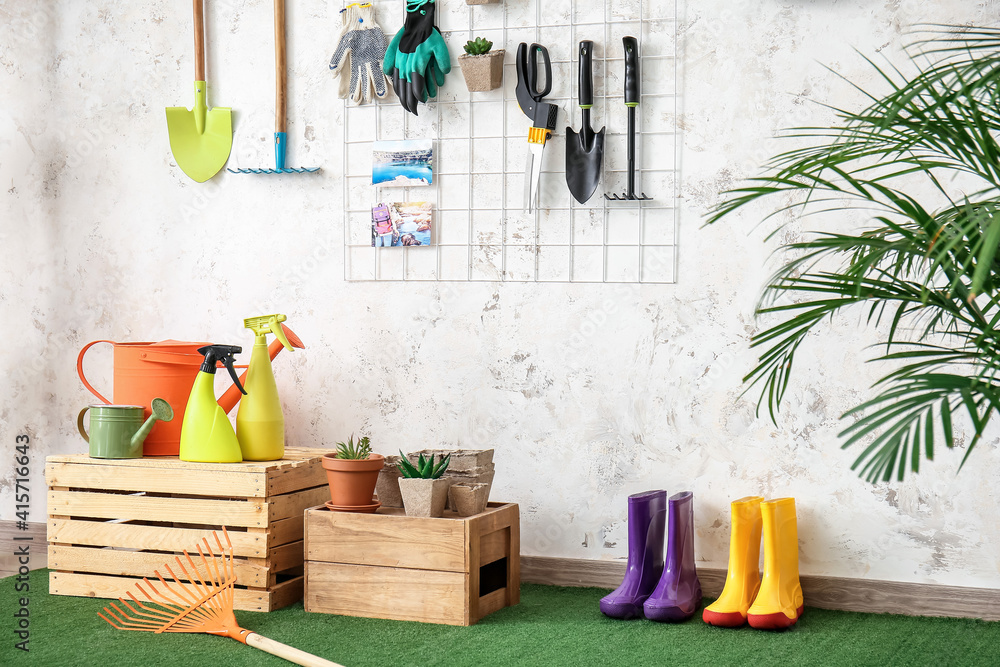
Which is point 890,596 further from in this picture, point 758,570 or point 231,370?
point 231,370

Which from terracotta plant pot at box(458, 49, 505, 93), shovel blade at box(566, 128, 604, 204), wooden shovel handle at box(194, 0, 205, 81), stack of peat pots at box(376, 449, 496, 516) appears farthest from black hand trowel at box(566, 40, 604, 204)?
wooden shovel handle at box(194, 0, 205, 81)

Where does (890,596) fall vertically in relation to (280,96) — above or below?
below

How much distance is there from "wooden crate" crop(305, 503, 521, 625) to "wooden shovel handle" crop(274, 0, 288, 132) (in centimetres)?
112

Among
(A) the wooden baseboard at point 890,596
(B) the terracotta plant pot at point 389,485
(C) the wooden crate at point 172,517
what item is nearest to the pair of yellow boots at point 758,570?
(A) the wooden baseboard at point 890,596

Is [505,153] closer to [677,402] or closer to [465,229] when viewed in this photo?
[465,229]

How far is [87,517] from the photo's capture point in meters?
2.29

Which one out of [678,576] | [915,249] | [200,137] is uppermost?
[200,137]

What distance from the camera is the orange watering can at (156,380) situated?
2.36 meters

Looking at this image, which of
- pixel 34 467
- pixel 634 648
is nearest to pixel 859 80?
pixel 634 648

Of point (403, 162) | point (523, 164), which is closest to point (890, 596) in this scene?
point (523, 164)

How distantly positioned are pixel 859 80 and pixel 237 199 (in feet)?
5.52

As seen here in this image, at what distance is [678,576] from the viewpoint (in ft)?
6.98

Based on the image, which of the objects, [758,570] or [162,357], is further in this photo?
[162,357]

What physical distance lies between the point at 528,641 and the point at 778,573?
596 millimetres
